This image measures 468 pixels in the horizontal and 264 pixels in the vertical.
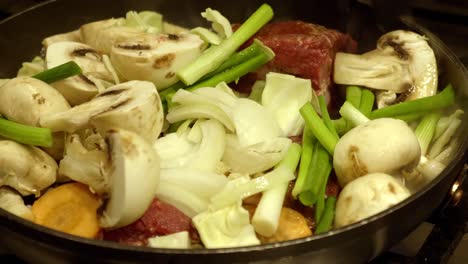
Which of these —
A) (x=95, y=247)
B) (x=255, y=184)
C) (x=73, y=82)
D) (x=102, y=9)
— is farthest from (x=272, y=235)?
(x=102, y=9)

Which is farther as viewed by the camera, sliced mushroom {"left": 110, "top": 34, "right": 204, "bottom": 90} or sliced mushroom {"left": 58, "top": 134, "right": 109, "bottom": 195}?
sliced mushroom {"left": 110, "top": 34, "right": 204, "bottom": 90}

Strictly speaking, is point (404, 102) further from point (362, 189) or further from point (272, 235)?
point (272, 235)

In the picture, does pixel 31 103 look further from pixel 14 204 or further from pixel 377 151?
pixel 377 151

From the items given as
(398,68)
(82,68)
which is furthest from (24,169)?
(398,68)

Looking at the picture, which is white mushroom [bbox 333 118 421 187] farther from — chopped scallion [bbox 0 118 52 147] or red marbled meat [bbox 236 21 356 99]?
chopped scallion [bbox 0 118 52 147]

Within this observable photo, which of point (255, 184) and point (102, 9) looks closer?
point (255, 184)

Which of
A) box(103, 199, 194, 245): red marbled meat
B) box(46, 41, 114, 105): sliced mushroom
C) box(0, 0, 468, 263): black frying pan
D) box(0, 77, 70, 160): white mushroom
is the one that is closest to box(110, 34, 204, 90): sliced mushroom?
box(46, 41, 114, 105): sliced mushroom
